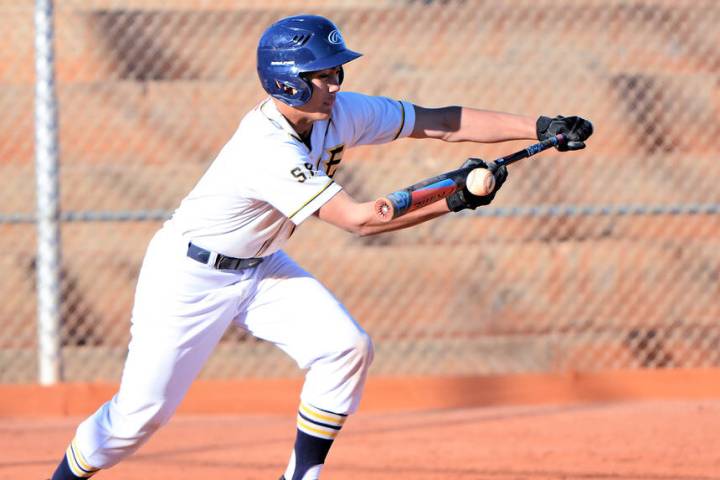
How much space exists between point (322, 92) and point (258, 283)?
720 mm

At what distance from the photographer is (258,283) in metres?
4.09

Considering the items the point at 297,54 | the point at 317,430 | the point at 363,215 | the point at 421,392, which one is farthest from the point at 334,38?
the point at 421,392

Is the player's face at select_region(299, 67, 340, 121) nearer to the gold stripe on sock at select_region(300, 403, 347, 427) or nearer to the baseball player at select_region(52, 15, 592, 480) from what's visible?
the baseball player at select_region(52, 15, 592, 480)

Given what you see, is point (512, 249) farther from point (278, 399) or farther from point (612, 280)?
point (278, 399)

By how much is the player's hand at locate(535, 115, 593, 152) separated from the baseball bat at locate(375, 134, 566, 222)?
0.64m

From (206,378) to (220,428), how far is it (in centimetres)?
75

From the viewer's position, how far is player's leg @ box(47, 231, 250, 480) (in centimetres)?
390

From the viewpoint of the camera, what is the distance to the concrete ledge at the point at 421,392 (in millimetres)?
6328

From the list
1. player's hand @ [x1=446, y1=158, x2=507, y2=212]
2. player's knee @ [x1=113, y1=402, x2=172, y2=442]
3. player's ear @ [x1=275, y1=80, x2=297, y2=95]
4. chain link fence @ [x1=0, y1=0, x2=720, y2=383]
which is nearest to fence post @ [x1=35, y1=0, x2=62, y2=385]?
chain link fence @ [x1=0, y1=0, x2=720, y2=383]

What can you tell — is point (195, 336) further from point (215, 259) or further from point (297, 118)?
point (297, 118)

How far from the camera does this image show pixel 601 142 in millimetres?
7527

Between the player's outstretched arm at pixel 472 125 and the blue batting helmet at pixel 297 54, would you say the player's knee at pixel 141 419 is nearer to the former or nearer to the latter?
the blue batting helmet at pixel 297 54

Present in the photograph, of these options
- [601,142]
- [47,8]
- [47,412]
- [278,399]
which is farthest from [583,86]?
[47,412]

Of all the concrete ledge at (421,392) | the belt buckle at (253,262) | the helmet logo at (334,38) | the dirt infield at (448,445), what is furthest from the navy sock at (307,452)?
the concrete ledge at (421,392)
